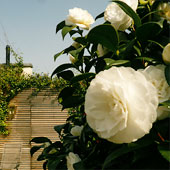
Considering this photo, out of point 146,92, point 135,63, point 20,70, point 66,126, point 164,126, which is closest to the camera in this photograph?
point 146,92

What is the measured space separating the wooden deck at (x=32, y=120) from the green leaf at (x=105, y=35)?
4.92 m

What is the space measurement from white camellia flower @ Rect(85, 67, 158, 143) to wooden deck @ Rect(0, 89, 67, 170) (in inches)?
199

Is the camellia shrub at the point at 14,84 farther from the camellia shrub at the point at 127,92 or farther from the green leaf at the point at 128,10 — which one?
the green leaf at the point at 128,10

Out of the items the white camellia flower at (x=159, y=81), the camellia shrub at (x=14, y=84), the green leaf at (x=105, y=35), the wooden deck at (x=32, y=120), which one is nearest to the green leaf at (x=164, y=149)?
the white camellia flower at (x=159, y=81)

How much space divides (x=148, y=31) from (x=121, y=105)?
26 cm

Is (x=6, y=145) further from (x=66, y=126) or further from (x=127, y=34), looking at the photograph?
(x=127, y=34)

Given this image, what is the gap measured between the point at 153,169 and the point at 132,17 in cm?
36

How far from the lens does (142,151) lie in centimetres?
51

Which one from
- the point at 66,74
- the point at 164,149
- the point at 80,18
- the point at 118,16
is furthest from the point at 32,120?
the point at 164,149

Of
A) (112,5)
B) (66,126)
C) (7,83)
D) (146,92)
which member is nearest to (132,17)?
(112,5)

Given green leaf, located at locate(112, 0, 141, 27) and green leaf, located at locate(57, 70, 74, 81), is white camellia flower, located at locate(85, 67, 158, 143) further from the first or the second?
green leaf, located at locate(57, 70, 74, 81)

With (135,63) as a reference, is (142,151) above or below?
below

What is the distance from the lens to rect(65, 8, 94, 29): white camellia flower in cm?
85

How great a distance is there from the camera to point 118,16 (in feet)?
2.15
